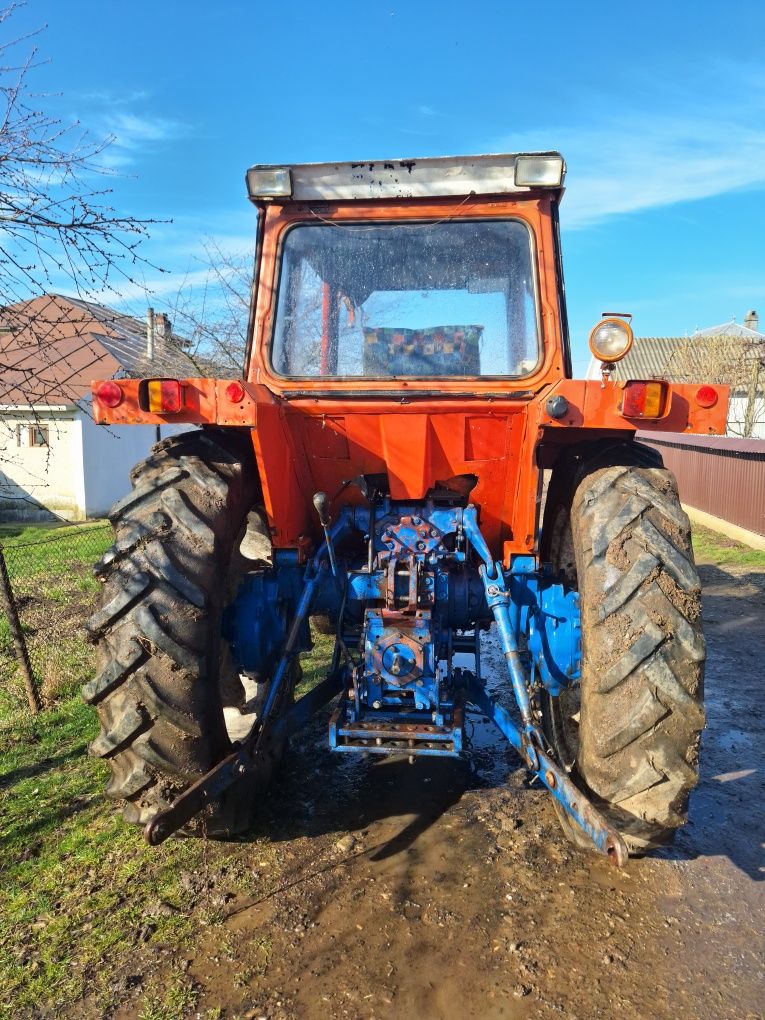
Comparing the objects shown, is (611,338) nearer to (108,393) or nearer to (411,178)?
(411,178)

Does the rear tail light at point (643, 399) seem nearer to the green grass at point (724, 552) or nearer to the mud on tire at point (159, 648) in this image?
the mud on tire at point (159, 648)

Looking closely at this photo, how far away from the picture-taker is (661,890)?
3.02 meters

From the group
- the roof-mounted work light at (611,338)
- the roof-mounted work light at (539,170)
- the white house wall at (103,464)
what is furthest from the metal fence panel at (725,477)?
the white house wall at (103,464)

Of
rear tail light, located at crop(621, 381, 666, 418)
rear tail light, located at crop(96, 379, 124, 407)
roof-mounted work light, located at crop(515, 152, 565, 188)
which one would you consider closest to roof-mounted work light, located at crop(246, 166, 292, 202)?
roof-mounted work light, located at crop(515, 152, 565, 188)

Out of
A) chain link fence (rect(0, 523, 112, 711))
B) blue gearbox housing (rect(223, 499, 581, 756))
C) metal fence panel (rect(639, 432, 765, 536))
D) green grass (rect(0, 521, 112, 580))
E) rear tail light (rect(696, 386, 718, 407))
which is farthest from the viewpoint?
metal fence panel (rect(639, 432, 765, 536))

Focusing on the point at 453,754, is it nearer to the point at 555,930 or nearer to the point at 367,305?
the point at 555,930

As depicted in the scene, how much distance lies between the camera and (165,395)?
2.98m

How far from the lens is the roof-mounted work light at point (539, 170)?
330 cm

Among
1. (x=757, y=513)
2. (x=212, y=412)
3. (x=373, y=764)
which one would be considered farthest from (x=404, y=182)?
(x=757, y=513)

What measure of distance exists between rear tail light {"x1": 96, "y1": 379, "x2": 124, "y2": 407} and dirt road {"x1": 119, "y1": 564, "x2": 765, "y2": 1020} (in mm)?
2039

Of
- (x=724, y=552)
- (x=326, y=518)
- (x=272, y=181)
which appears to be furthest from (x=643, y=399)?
(x=724, y=552)

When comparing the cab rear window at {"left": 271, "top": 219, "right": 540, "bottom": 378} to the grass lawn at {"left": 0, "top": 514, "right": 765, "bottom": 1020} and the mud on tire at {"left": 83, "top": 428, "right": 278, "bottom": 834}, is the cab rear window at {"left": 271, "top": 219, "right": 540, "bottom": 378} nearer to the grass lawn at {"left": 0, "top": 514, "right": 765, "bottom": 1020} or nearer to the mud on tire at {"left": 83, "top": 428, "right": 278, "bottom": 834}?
the mud on tire at {"left": 83, "top": 428, "right": 278, "bottom": 834}

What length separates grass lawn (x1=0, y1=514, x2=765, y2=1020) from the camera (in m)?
2.44

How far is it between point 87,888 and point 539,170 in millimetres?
3586
